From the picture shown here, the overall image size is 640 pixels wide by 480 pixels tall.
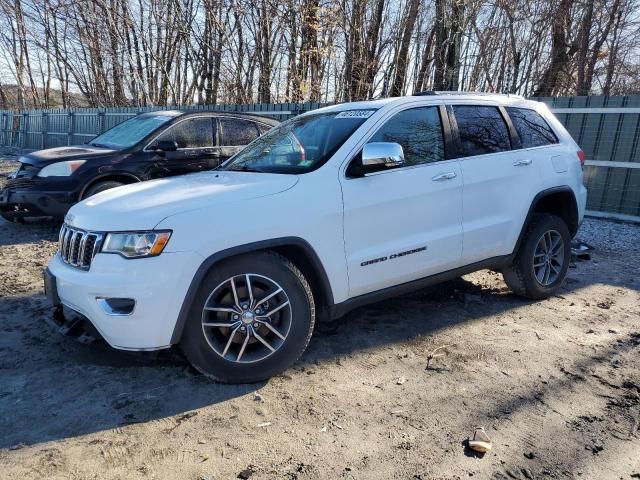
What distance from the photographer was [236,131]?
752cm

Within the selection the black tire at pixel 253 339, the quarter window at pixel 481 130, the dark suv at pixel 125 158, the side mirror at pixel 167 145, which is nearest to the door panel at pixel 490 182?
the quarter window at pixel 481 130

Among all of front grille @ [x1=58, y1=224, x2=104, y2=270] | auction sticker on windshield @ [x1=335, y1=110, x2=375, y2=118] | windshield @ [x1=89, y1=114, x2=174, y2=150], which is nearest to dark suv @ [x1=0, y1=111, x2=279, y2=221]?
windshield @ [x1=89, y1=114, x2=174, y2=150]

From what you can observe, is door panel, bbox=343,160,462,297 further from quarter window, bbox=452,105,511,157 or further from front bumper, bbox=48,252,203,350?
front bumper, bbox=48,252,203,350

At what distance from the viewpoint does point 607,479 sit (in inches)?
91.0

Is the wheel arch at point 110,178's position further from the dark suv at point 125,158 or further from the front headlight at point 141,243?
A: the front headlight at point 141,243

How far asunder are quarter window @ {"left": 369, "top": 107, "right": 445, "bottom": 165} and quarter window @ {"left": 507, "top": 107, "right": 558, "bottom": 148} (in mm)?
960

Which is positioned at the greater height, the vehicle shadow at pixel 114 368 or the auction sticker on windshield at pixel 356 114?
the auction sticker on windshield at pixel 356 114

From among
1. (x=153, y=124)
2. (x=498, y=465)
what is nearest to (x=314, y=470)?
(x=498, y=465)

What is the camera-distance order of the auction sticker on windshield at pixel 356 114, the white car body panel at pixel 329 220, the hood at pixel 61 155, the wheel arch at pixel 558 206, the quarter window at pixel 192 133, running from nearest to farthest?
1. the white car body panel at pixel 329 220
2. the auction sticker on windshield at pixel 356 114
3. the wheel arch at pixel 558 206
4. the hood at pixel 61 155
5. the quarter window at pixel 192 133

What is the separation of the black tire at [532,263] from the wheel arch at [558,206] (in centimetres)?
9

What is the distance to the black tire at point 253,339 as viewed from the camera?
2932 millimetres

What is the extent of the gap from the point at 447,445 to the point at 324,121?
251 centimetres

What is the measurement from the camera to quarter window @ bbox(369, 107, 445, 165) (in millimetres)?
3732

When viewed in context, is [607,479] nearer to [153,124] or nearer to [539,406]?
[539,406]
